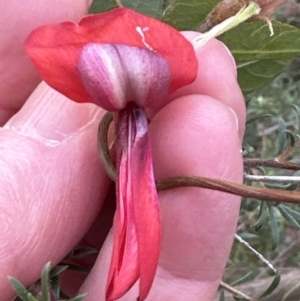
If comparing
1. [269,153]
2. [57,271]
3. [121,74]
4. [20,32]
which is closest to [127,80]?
[121,74]

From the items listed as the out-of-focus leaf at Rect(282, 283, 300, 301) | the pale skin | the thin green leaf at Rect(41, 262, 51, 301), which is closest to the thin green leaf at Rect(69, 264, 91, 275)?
the pale skin

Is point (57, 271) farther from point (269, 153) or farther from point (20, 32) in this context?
point (269, 153)

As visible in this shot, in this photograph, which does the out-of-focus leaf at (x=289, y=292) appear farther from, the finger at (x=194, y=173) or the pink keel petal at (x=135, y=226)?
the pink keel petal at (x=135, y=226)

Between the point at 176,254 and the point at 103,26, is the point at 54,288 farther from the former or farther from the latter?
the point at 103,26

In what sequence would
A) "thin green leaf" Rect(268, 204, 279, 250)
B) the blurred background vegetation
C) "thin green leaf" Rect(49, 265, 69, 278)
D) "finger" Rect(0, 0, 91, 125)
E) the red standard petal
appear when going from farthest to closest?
the blurred background vegetation, "thin green leaf" Rect(268, 204, 279, 250), "finger" Rect(0, 0, 91, 125), "thin green leaf" Rect(49, 265, 69, 278), the red standard petal

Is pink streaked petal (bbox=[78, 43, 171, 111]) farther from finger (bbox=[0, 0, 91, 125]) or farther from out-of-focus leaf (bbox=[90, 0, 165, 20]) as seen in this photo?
finger (bbox=[0, 0, 91, 125])

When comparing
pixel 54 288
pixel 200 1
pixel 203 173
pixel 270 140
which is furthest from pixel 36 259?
pixel 270 140
